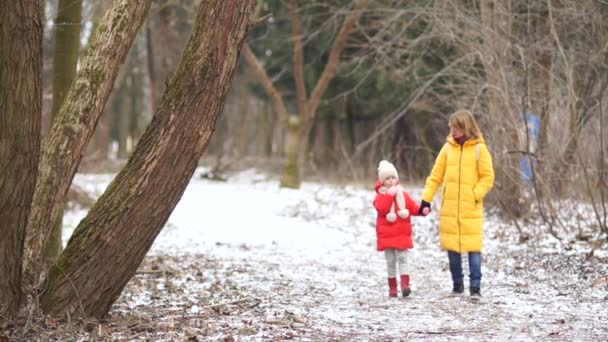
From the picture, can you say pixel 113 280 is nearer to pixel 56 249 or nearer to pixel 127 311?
pixel 127 311

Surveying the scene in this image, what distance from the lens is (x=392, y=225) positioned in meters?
7.46

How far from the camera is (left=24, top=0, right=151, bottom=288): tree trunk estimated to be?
6.25 m

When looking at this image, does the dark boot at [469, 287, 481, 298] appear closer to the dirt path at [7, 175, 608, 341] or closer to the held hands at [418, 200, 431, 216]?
the dirt path at [7, 175, 608, 341]

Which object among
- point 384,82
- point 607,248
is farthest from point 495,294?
point 384,82

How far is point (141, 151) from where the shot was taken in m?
5.81

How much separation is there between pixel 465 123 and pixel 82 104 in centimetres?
344

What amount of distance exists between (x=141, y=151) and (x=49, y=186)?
→ 980 millimetres

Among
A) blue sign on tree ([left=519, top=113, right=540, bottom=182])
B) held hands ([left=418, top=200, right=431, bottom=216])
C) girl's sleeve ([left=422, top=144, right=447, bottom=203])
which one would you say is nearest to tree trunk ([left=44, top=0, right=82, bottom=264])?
held hands ([left=418, top=200, right=431, bottom=216])

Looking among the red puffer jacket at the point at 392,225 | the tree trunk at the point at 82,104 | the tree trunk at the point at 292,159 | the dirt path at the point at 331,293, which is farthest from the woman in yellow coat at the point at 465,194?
the tree trunk at the point at 292,159

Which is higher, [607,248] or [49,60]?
[49,60]

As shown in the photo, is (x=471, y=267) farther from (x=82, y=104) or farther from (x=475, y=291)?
(x=82, y=104)

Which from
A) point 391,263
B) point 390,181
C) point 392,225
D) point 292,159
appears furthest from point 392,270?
point 292,159

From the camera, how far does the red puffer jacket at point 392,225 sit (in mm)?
7422

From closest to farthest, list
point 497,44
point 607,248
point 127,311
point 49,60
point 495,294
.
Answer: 1. point 127,311
2. point 495,294
3. point 607,248
4. point 497,44
5. point 49,60
